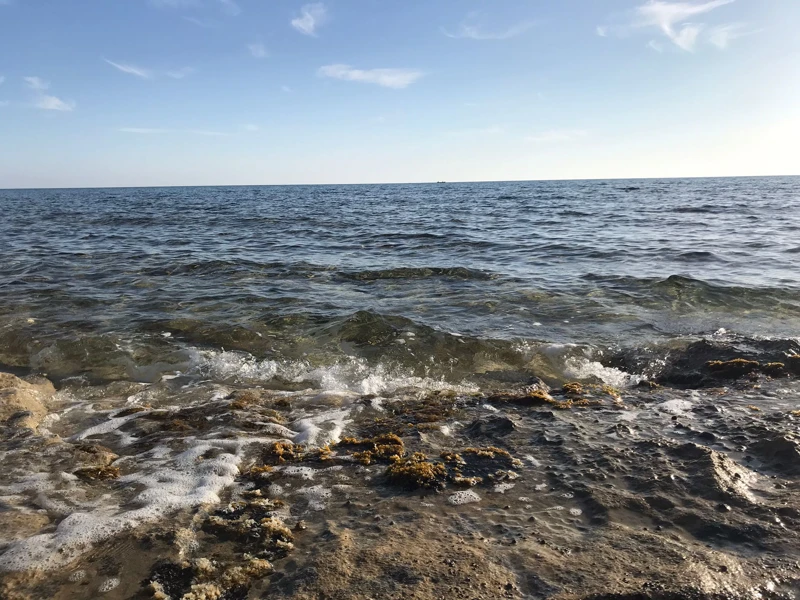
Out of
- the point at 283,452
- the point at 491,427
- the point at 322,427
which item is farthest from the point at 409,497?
the point at 322,427

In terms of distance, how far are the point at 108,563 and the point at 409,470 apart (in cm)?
202

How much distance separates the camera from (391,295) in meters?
10.9

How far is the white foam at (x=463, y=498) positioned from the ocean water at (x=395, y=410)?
0.03 m

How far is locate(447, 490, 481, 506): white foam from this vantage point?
11.1ft

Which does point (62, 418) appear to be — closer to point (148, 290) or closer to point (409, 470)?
point (409, 470)

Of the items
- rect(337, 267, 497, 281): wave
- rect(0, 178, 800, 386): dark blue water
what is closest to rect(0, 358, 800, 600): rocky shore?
rect(0, 178, 800, 386): dark blue water

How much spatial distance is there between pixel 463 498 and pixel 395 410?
2.00 meters

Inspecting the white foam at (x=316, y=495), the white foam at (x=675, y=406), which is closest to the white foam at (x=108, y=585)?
the white foam at (x=316, y=495)

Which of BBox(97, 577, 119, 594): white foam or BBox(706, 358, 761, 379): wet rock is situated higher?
Result: BBox(97, 577, 119, 594): white foam

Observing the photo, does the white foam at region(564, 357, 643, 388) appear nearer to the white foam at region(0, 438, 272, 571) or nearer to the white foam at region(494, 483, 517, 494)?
the white foam at region(494, 483, 517, 494)

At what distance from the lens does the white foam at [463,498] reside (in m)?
3.38

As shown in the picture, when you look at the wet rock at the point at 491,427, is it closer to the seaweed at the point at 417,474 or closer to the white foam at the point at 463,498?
the seaweed at the point at 417,474

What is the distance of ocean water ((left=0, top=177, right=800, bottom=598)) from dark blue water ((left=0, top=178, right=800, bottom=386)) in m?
0.08

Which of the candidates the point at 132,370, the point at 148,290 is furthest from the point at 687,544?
the point at 148,290
